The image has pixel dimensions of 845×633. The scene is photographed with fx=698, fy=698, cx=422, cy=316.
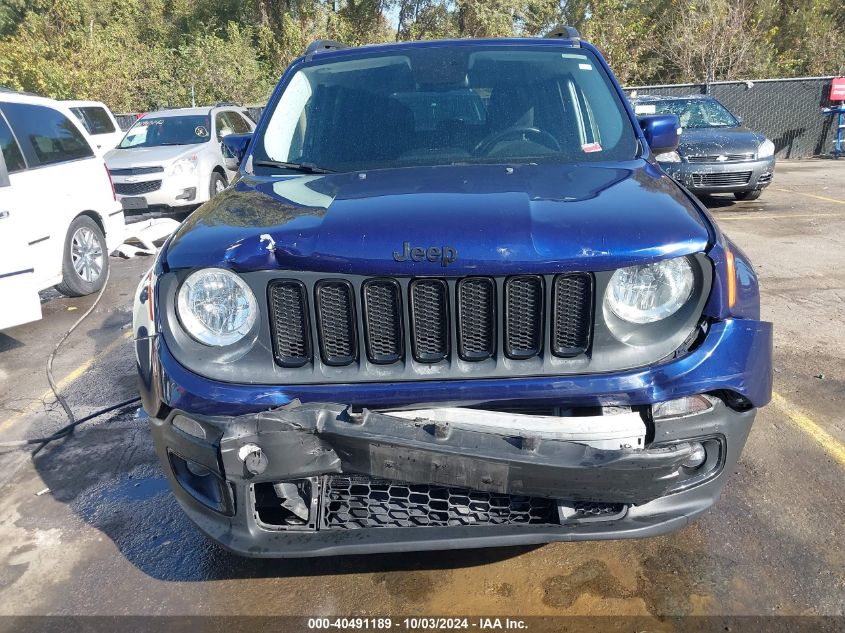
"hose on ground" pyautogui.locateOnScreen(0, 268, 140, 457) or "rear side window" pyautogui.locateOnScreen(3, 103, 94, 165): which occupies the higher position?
"rear side window" pyautogui.locateOnScreen(3, 103, 94, 165)

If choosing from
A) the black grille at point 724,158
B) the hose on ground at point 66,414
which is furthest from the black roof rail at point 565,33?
the black grille at point 724,158

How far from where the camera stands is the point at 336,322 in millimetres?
2217

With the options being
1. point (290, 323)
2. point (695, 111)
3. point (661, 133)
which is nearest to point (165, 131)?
point (695, 111)

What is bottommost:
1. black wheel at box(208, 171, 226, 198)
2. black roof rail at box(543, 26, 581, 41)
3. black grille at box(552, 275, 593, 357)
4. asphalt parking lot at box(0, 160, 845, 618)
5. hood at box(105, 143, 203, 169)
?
black wheel at box(208, 171, 226, 198)

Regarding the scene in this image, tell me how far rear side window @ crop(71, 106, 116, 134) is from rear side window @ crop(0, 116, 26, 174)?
26.1ft

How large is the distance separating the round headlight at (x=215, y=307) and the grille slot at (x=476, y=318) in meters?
0.66

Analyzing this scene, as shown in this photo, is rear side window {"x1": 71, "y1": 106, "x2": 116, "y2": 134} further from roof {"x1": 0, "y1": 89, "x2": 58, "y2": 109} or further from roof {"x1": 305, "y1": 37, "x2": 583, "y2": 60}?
roof {"x1": 305, "y1": 37, "x2": 583, "y2": 60}

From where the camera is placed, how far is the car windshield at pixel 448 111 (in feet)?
10.4

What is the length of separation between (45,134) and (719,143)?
899 cm

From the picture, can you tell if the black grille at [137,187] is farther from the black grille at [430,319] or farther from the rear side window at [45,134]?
the black grille at [430,319]

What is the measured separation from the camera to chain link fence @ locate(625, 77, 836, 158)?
18.6 m

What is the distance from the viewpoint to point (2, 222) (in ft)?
17.2

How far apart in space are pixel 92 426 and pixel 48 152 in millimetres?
3519

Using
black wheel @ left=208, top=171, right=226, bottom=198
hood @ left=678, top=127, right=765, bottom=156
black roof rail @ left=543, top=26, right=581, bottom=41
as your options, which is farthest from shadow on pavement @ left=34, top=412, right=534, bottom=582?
hood @ left=678, top=127, right=765, bottom=156
